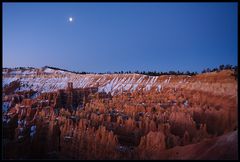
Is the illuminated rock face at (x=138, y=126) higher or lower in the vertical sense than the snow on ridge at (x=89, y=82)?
lower

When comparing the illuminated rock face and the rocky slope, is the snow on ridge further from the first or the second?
the illuminated rock face

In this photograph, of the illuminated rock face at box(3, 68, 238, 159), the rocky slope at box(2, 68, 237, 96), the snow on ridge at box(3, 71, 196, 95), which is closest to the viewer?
the illuminated rock face at box(3, 68, 238, 159)

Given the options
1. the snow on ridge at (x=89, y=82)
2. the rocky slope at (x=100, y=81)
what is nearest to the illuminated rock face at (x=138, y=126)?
the rocky slope at (x=100, y=81)

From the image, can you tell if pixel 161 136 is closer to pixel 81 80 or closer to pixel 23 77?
pixel 81 80

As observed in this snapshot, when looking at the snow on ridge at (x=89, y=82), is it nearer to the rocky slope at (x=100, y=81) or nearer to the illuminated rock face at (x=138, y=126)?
the rocky slope at (x=100, y=81)

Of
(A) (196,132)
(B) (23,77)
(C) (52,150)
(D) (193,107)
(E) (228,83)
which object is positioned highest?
(B) (23,77)

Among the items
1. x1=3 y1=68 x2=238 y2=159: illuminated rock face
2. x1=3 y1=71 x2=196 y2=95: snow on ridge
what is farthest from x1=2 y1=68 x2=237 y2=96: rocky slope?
x1=3 y1=68 x2=238 y2=159: illuminated rock face

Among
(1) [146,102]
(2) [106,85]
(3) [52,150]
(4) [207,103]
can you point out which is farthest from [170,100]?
(2) [106,85]

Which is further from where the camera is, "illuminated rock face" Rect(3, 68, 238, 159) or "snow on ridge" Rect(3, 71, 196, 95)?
"snow on ridge" Rect(3, 71, 196, 95)
